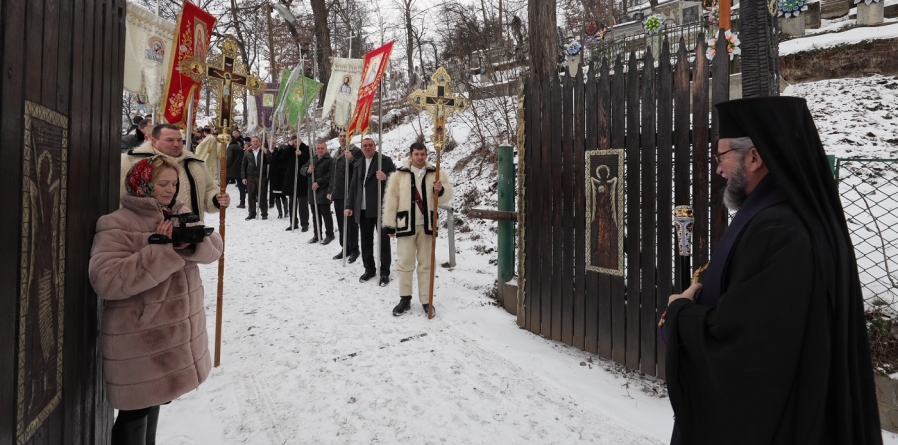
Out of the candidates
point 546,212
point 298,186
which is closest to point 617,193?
point 546,212

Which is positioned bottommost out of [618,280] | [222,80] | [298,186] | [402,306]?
[402,306]

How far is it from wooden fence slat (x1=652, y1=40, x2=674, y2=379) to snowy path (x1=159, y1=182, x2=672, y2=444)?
30.9 inches

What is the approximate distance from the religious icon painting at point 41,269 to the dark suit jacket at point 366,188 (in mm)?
5042

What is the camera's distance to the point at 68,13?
5.63 ft

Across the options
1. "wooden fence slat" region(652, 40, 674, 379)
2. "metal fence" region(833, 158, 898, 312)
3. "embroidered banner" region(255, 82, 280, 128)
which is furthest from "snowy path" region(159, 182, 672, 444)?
"embroidered banner" region(255, 82, 280, 128)

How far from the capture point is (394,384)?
3.61 meters

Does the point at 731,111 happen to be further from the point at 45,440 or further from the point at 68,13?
the point at 45,440

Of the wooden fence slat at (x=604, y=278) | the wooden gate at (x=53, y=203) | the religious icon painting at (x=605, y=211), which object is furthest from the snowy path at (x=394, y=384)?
the wooden gate at (x=53, y=203)

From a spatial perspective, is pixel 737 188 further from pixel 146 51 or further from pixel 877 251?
pixel 146 51

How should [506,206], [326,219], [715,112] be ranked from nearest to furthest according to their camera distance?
[715,112] → [506,206] → [326,219]

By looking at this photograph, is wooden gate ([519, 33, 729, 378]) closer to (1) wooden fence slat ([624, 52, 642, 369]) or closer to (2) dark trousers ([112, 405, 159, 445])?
(1) wooden fence slat ([624, 52, 642, 369])

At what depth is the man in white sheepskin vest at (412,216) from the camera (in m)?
5.37

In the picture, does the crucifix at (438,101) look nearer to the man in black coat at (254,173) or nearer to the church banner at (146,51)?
the church banner at (146,51)

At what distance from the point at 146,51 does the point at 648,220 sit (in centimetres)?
704
